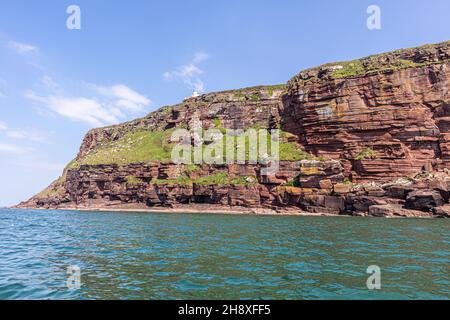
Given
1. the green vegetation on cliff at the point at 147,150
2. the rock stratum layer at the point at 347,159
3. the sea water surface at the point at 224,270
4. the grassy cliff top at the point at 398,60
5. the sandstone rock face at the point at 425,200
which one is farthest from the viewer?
the green vegetation on cliff at the point at 147,150

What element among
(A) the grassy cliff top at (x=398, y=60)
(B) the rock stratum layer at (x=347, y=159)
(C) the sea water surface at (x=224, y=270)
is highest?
(A) the grassy cliff top at (x=398, y=60)

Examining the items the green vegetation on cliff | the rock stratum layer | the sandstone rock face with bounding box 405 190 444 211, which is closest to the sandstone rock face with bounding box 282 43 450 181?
the rock stratum layer

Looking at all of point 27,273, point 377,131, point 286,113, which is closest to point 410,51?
point 377,131

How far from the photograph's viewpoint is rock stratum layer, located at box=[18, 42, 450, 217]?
7450 centimetres

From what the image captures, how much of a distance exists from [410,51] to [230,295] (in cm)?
11028

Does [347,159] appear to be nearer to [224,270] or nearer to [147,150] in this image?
[224,270]

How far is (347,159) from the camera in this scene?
3479 inches

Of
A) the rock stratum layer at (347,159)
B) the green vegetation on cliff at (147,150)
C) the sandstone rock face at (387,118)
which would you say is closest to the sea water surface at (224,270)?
the rock stratum layer at (347,159)

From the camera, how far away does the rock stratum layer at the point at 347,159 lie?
244ft

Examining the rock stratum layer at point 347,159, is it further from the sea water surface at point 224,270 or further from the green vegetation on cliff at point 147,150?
the sea water surface at point 224,270

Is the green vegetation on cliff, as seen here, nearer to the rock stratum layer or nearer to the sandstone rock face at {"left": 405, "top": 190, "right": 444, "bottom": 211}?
the rock stratum layer

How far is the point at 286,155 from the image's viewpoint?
319 feet
